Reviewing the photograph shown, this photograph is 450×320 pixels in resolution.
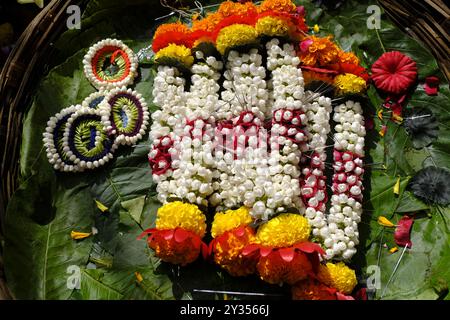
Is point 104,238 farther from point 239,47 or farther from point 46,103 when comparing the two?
point 239,47

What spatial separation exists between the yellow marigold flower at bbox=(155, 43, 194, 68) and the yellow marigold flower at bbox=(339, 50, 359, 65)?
16.3 inches

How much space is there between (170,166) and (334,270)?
0.48m

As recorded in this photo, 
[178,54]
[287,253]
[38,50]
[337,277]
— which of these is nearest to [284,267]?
[287,253]

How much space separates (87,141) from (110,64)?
260 mm

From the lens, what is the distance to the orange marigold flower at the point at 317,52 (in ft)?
4.57

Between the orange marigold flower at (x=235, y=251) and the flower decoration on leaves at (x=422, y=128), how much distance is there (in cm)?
58

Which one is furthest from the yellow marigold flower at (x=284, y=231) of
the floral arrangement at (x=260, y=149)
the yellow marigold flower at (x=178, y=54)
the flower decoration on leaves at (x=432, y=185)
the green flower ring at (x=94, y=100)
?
the green flower ring at (x=94, y=100)

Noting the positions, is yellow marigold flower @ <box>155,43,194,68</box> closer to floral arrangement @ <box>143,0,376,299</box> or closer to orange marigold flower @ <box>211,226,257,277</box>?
floral arrangement @ <box>143,0,376,299</box>

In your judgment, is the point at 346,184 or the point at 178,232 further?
the point at 346,184

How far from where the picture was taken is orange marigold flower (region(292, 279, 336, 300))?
1231mm

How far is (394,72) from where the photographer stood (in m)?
1.53

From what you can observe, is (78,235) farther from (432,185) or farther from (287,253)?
(432,185)

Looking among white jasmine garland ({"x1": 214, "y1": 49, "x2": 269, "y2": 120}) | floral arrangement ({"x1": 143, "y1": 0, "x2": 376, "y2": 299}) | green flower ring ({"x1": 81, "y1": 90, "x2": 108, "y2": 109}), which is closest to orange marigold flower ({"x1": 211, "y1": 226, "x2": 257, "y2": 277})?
floral arrangement ({"x1": 143, "y1": 0, "x2": 376, "y2": 299})

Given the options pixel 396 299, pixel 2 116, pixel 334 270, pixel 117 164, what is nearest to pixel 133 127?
pixel 117 164
